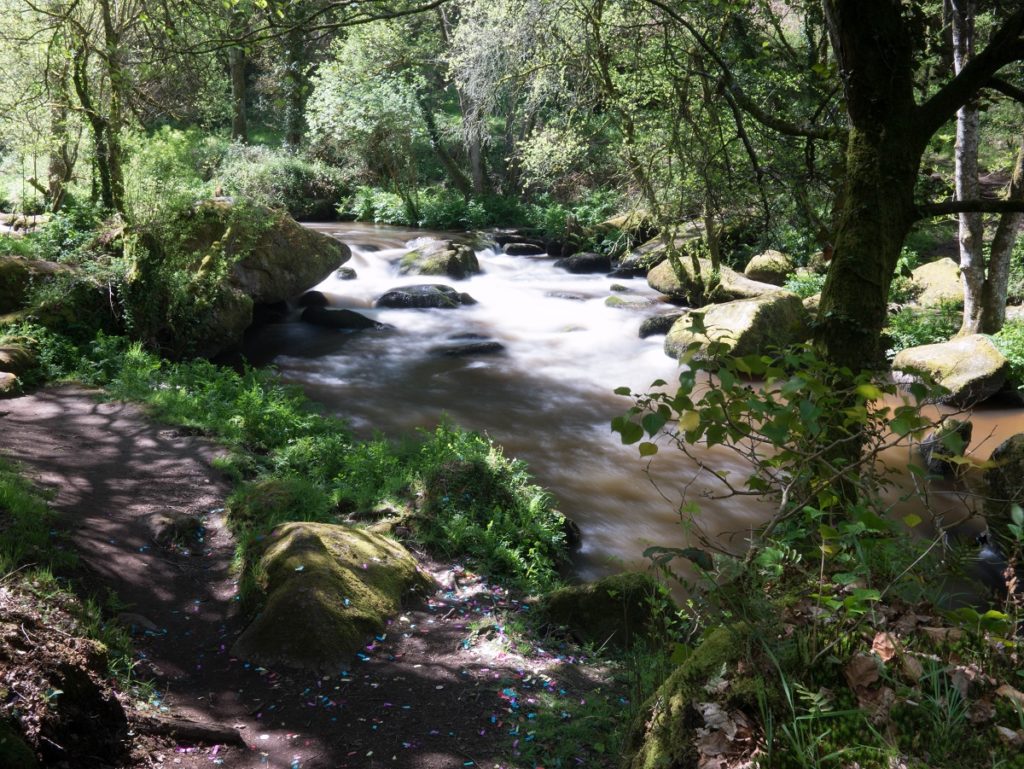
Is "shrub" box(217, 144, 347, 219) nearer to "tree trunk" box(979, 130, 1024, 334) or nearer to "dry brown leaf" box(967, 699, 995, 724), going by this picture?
"tree trunk" box(979, 130, 1024, 334)

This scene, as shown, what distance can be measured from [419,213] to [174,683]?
2215cm

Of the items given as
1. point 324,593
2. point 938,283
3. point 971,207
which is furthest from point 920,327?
point 324,593

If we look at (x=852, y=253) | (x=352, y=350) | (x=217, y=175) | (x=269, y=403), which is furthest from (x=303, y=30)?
(x=217, y=175)

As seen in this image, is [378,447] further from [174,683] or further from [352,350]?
[352,350]

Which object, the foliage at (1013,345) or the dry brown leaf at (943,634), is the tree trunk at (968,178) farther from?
the dry brown leaf at (943,634)

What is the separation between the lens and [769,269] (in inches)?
667

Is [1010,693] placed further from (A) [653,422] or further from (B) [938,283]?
(B) [938,283]

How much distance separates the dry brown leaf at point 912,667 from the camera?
1976mm

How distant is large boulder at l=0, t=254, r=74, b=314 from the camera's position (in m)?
10.1

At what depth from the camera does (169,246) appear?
1105 centimetres

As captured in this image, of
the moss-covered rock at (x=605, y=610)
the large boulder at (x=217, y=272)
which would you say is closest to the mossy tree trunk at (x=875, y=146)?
the moss-covered rock at (x=605, y=610)

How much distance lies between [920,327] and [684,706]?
12.7 m

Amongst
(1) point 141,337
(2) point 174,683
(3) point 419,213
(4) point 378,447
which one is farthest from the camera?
(3) point 419,213

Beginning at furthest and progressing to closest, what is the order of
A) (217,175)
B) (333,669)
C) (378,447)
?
(217,175), (378,447), (333,669)
